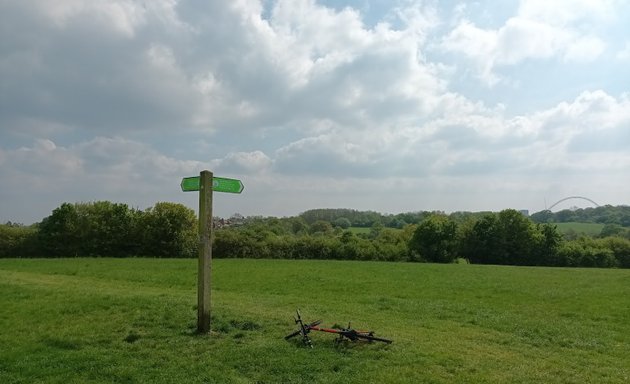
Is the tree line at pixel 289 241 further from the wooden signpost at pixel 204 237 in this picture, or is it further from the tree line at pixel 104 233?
the wooden signpost at pixel 204 237

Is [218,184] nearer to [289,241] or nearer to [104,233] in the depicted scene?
[289,241]

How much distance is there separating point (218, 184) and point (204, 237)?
3.95ft

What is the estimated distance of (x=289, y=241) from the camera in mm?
65438

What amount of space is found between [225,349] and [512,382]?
4.90m

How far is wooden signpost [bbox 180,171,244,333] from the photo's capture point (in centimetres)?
1027

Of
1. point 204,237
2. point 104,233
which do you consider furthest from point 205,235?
point 104,233

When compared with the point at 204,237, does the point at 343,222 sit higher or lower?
higher

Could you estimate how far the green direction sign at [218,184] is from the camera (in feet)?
35.2

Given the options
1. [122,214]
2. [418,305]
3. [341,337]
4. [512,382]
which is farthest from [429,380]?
[122,214]

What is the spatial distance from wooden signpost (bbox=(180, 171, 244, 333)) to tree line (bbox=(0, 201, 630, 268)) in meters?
44.8

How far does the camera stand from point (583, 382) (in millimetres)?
7680

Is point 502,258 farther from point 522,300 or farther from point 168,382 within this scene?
point 168,382

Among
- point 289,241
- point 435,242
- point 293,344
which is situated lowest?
point 293,344

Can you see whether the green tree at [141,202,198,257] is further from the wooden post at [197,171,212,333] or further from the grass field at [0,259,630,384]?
the wooden post at [197,171,212,333]
